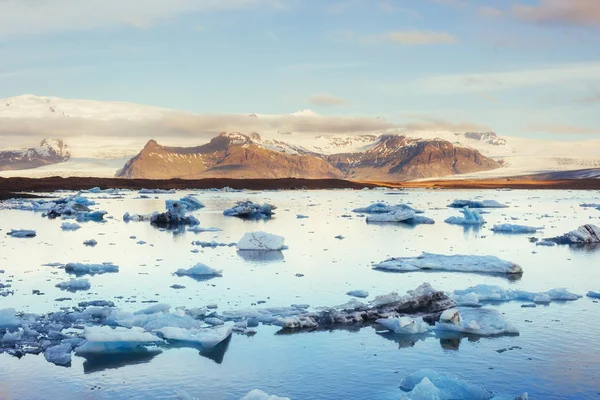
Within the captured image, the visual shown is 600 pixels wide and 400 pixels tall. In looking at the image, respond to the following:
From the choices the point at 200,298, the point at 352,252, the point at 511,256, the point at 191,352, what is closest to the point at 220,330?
the point at 191,352

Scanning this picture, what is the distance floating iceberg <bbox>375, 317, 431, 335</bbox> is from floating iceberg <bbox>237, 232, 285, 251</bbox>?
8.60 metres

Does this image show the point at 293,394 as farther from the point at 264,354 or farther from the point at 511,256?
the point at 511,256

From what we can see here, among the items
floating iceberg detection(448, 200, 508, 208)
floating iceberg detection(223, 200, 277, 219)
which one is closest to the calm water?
floating iceberg detection(223, 200, 277, 219)

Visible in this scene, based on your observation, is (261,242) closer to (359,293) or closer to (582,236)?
(359,293)

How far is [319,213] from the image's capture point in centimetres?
3456

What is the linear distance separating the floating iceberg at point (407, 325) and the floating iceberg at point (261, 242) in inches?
339

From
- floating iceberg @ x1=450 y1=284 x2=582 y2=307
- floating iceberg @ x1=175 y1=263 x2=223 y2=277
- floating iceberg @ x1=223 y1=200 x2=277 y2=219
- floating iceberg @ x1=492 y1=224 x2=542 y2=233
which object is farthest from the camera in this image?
floating iceberg @ x1=223 y1=200 x2=277 y2=219

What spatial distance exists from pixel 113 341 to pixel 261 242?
9.83 m

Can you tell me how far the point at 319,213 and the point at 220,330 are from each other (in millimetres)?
25427

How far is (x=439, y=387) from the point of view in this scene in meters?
7.34

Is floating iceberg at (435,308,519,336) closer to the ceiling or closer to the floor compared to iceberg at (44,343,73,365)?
closer to the ceiling

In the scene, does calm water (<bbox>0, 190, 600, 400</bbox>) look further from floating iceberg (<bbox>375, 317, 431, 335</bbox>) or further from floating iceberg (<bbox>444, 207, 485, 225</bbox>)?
→ floating iceberg (<bbox>444, 207, 485, 225</bbox>)

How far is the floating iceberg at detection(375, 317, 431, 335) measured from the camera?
9.77 metres

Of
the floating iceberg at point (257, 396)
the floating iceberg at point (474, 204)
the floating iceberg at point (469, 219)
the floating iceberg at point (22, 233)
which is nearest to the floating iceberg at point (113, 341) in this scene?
the floating iceberg at point (257, 396)
